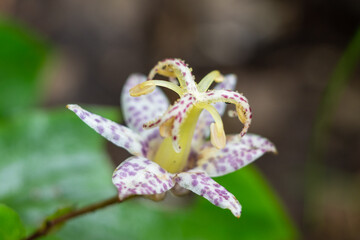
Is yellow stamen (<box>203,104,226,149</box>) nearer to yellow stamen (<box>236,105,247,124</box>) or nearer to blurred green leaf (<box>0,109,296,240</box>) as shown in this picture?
yellow stamen (<box>236,105,247,124</box>)

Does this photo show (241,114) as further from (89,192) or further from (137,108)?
(89,192)

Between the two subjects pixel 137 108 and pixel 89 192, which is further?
pixel 89 192

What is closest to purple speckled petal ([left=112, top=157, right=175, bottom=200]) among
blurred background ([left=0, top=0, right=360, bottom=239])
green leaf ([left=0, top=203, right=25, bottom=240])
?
green leaf ([left=0, top=203, right=25, bottom=240])

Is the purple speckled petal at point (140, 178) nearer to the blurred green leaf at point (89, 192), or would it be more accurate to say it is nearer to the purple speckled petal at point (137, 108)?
the purple speckled petal at point (137, 108)

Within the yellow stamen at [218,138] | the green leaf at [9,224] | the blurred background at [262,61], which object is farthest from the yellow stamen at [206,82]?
the blurred background at [262,61]

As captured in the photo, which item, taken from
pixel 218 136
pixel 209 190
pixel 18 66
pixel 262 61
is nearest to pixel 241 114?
pixel 218 136

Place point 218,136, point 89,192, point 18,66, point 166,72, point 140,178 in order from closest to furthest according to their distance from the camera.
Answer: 1. point 140,178
2. point 218,136
3. point 166,72
4. point 89,192
5. point 18,66
